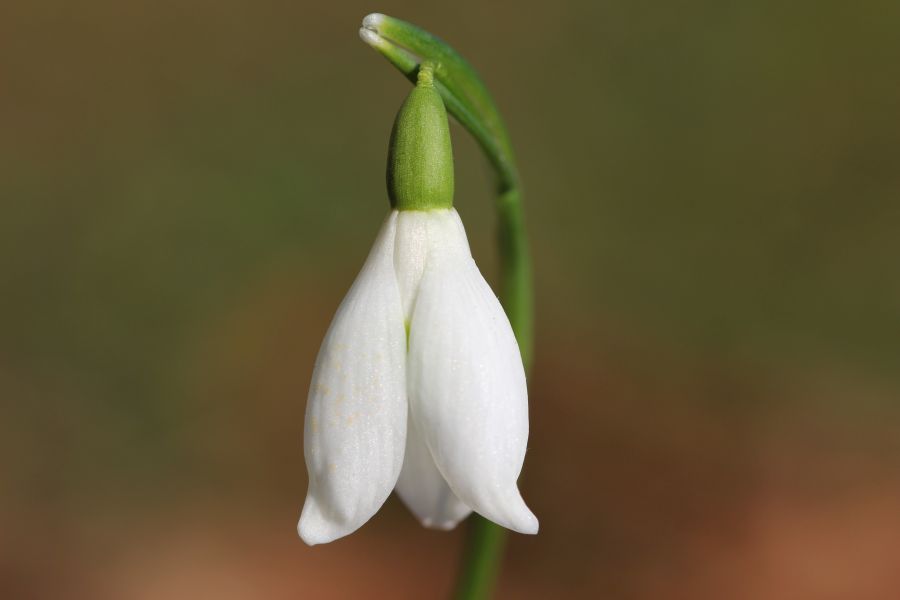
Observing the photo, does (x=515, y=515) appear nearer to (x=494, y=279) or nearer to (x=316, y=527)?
(x=316, y=527)

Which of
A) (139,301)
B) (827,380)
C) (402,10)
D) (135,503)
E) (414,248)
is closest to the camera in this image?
(414,248)

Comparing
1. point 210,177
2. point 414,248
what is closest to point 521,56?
point 210,177

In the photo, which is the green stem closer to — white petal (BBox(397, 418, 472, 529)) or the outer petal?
white petal (BBox(397, 418, 472, 529))

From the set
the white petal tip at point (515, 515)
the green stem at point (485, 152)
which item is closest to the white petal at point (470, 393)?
the white petal tip at point (515, 515)

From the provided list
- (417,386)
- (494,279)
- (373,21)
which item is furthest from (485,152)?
(494,279)

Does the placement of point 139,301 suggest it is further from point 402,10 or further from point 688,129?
point 688,129

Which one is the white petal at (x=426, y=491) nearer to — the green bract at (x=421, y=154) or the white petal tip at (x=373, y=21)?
the green bract at (x=421, y=154)
